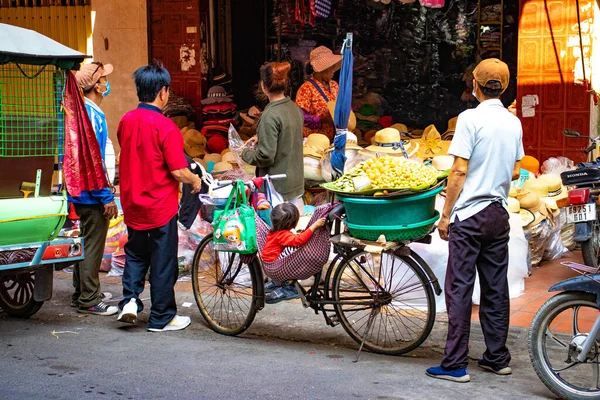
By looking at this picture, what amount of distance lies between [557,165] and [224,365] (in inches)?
209

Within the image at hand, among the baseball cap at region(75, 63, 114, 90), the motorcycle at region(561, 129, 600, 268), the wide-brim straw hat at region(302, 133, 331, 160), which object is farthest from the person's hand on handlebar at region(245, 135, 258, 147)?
the motorcycle at region(561, 129, 600, 268)

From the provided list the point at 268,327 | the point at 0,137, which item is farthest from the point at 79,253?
the point at 268,327

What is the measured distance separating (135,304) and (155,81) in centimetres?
168

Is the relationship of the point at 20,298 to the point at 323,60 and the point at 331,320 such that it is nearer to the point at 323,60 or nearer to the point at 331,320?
the point at 331,320

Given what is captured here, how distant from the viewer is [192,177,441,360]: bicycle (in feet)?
19.2

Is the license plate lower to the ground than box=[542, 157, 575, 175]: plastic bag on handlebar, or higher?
lower

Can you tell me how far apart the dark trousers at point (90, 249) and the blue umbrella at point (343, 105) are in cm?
195

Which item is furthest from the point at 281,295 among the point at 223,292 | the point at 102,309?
the point at 102,309

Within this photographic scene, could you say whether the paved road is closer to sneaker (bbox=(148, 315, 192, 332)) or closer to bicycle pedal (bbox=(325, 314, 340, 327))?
sneaker (bbox=(148, 315, 192, 332))

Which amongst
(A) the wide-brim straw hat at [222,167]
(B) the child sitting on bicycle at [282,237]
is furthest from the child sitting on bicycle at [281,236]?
(A) the wide-brim straw hat at [222,167]

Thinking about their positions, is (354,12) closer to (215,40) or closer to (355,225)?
(215,40)

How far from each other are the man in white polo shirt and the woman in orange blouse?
13.0ft

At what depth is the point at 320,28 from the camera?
1271 cm

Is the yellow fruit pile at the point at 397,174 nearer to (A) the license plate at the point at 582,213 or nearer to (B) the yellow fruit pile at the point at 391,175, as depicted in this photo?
(B) the yellow fruit pile at the point at 391,175
